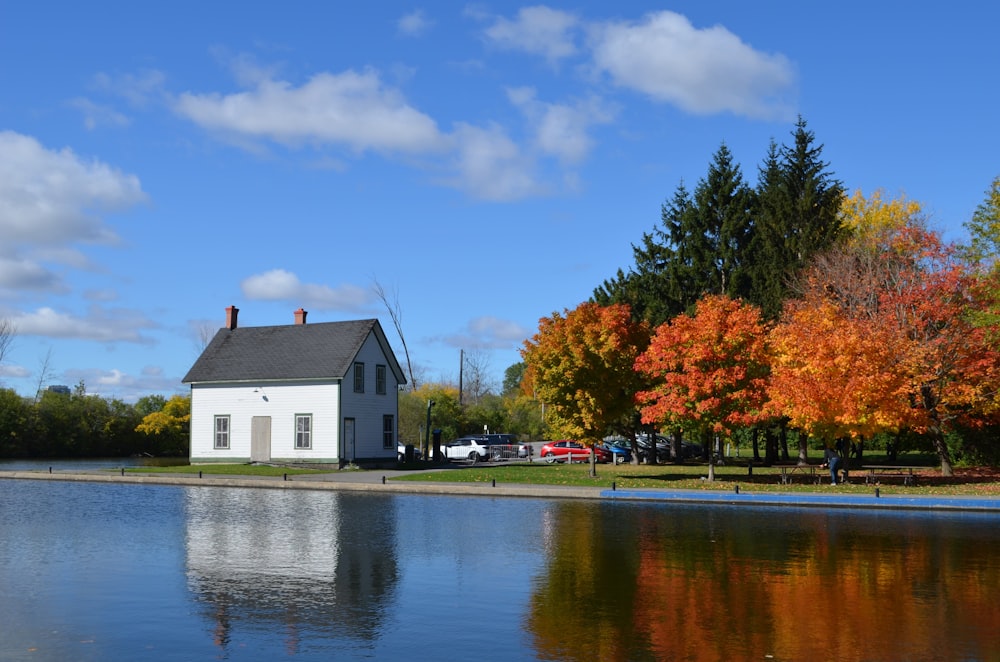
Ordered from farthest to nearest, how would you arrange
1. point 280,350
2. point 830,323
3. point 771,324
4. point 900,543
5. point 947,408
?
1. point 280,350
2. point 771,324
3. point 947,408
4. point 830,323
5. point 900,543

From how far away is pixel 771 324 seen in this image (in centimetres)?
4869

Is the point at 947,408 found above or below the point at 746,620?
above

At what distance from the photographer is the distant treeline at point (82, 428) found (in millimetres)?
76562

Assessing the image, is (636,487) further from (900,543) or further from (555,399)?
(900,543)

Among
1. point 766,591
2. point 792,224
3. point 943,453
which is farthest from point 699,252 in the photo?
point 766,591

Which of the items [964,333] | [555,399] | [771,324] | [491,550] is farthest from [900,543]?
[771,324]

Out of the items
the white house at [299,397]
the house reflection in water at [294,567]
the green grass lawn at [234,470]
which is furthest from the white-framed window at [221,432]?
the house reflection in water at [294,567]

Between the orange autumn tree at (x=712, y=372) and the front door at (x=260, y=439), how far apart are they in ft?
82.0

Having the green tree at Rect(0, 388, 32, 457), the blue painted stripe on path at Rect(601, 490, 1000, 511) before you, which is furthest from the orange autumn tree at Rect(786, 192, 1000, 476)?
the green tree at Rect(0, 388, 32, 457)

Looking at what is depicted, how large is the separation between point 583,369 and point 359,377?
18.1 metres

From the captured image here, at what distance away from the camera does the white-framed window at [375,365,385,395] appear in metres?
56.8

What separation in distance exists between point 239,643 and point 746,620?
21.6ft

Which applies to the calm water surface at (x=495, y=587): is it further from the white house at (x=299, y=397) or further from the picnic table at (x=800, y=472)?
the white house at (x=299, y=397)

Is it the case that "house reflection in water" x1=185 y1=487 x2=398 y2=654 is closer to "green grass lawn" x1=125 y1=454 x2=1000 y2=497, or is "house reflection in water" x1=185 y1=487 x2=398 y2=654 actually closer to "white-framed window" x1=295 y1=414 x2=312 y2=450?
"green grass lawn" x1=125 y1=454 x2=1000 y2=497
